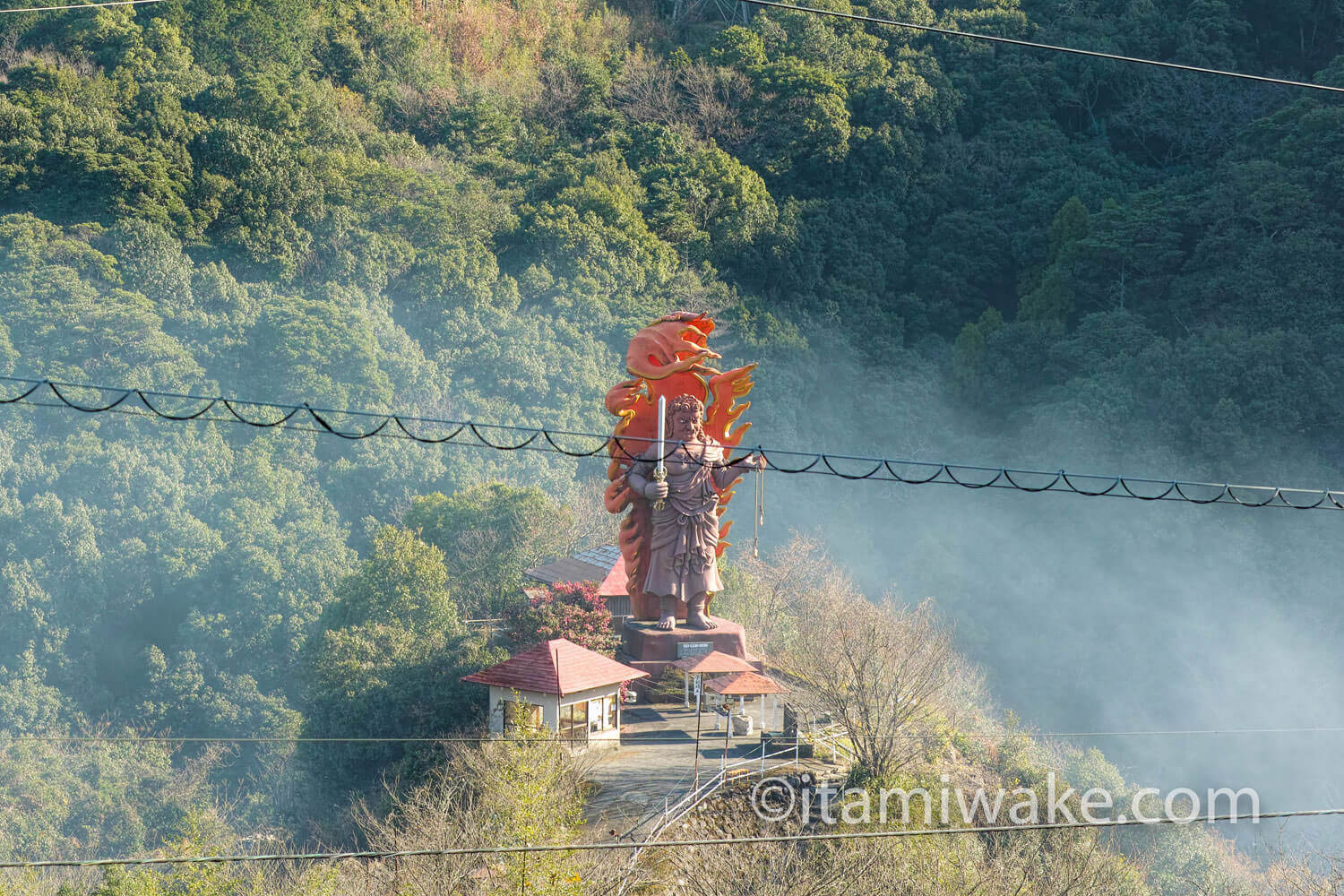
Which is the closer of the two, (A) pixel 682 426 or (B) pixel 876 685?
(B) pixel 876 685

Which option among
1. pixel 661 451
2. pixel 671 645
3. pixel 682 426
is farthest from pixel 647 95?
pixel 671 645

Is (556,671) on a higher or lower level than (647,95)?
lower

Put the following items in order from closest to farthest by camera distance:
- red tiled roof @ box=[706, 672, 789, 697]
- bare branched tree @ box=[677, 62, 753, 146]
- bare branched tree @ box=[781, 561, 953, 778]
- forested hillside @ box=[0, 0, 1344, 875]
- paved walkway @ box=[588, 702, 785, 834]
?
paved walkway @ box=[588, 702, 785, 834] < bare branched tree @ box=[781, 561, 953, 778] < red tiled roof @ box=[706, 672, 789, 697] < forested hillside @ box=[0, 0, 1344, 875] < bare branched tree @ box=[677, 62, 753, 146]

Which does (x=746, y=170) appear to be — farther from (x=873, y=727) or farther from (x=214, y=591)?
(x=873, y=727)

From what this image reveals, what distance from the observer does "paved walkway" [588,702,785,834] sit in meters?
15.5

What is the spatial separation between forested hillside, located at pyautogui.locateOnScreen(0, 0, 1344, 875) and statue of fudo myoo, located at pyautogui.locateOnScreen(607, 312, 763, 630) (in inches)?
256

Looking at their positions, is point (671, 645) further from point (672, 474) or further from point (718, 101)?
point (718, 101)

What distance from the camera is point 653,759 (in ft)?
55.4

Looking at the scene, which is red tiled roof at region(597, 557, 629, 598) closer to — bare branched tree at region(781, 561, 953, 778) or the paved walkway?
bare branched tree at region(781, 561, 953, 778)

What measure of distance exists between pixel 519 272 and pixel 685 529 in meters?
20.8

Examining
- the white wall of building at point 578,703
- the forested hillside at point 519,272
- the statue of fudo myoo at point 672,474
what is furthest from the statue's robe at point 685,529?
the forested hillside at point 519,272

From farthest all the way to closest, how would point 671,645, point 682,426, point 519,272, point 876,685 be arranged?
point 519,272, point 671,645, point 682,426, point 876,685

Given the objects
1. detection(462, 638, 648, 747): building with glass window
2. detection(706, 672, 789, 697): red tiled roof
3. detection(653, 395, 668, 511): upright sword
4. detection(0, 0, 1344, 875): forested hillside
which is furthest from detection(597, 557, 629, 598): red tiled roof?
detection(706, 672, 789, 697): red tiled roof

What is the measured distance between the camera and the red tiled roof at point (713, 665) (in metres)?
17.7
